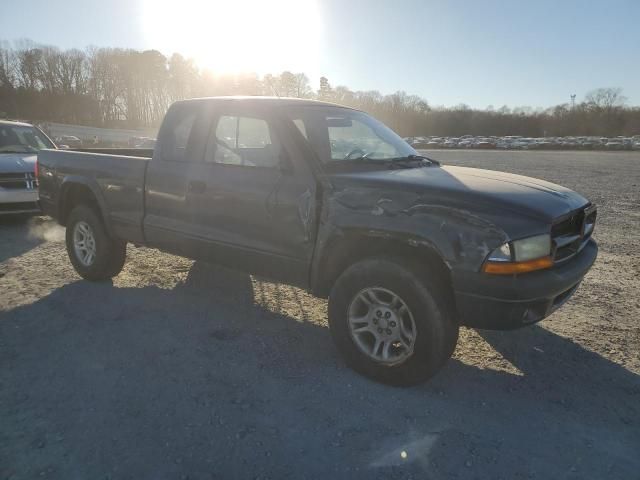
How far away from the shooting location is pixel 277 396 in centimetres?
312

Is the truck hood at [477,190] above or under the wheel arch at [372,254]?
above

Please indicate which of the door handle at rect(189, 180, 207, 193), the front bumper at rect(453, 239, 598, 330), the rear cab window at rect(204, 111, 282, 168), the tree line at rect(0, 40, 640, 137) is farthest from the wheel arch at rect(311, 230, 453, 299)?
the tree line at rect(0, 40, 640, 137)

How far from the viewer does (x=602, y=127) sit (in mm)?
90875

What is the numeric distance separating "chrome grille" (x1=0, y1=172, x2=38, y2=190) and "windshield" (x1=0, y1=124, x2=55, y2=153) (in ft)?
2.92

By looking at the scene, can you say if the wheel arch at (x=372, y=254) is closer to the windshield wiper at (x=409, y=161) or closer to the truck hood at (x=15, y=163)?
the windshield wiper at (x=409, y=161)

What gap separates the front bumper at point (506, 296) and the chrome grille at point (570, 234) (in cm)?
19

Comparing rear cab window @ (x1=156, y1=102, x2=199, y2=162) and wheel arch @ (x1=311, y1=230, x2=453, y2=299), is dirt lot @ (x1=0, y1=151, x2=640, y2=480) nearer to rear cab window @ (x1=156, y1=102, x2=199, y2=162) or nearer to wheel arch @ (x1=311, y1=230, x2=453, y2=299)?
wheel arch @ (x1=311, y1=230, x2=453, y2=299)

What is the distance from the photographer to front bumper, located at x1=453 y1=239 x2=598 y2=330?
2.76 meters

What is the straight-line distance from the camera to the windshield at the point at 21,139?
28.1 feet

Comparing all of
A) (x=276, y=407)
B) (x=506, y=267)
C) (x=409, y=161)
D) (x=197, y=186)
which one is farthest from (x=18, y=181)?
(x=506, y=267)

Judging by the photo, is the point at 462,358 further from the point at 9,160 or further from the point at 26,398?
the point at 9,160

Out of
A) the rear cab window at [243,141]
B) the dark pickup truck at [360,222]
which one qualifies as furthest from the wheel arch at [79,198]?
the rear cab window at [243,141]

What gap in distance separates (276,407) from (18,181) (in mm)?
7073

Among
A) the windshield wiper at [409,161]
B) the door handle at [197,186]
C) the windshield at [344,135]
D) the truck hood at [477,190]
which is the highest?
the windshield at [344,135]
